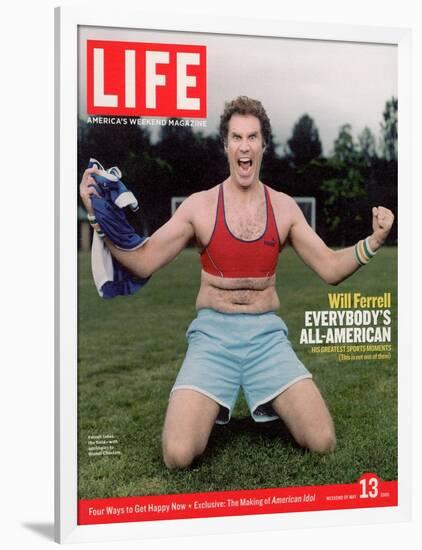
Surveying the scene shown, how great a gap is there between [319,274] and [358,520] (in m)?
1.60

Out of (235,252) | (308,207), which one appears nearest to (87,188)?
(235,252)

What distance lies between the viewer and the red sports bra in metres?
6.89

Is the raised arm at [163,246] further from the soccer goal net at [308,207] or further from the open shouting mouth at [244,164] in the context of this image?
the soccer goal net at [308,207]

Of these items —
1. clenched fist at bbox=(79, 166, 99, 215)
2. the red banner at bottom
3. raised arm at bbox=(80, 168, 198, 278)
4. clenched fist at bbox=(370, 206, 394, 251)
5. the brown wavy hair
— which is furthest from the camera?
clenched fist at bbox=(370, 206, 394, 251)

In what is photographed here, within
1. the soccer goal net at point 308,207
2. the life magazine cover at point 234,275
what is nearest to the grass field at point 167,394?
the life magazine cover at point 234,275

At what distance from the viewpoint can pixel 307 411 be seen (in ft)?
23.1

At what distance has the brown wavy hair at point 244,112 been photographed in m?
6.88

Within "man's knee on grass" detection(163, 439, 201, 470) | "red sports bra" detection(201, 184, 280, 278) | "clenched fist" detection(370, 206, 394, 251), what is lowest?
"man's knee on grass" detection(163, 439, 201, 470)

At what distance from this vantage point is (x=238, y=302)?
695 centimetres

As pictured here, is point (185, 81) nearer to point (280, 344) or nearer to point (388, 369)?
point (280, 344)

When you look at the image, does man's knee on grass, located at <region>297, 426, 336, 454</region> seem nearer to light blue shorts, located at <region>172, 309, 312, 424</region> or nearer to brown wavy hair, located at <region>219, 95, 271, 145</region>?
light blue shorts, located at <region>172, 309, 312, 424</region>

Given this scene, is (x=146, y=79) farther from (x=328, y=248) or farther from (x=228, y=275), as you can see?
(x=328, y=248)

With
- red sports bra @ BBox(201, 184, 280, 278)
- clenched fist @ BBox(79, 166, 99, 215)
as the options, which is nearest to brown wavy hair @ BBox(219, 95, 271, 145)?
red sports bra @ BBox(201, 184, 280, 278)

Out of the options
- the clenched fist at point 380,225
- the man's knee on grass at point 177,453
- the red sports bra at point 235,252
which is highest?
the clenched fist at point 380,225
